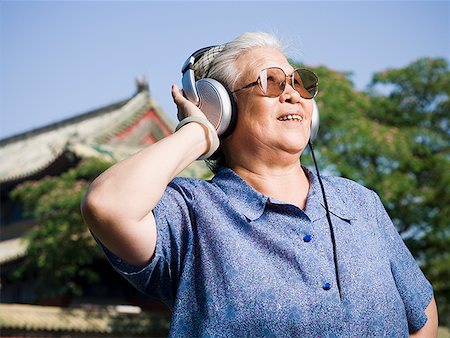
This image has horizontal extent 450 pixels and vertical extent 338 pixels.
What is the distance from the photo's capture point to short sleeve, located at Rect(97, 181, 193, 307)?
6.51 feet

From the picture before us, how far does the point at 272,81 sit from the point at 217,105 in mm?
172

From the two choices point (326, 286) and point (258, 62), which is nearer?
point (326, 286)

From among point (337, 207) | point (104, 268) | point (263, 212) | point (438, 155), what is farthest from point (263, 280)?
point (104, 268)

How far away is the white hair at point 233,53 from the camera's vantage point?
2.27 meters

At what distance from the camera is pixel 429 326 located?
214 cm

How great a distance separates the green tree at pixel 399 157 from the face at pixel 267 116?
10.5m

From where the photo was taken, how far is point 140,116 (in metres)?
20.5

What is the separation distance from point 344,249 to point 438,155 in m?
13.1

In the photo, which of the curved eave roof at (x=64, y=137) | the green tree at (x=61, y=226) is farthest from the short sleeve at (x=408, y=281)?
the curved eave roof at (x=64, y=137)

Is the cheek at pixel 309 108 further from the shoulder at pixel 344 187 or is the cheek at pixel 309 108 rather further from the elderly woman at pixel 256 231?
the shoulder at pixel 344 187

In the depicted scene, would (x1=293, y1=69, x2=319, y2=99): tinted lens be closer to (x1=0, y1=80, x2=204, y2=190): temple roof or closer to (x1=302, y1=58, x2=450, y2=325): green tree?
(x1=302, y1=58, x2=450, y2=325): green tree

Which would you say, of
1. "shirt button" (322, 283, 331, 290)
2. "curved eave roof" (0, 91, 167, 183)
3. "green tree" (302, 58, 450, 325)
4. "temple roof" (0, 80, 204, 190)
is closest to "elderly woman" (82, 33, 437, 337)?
"shirt button" (322, 283, 331, 290)

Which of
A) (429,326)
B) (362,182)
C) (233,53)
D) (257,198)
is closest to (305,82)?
(233,53)

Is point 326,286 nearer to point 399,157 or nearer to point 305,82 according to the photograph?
point 305,82
